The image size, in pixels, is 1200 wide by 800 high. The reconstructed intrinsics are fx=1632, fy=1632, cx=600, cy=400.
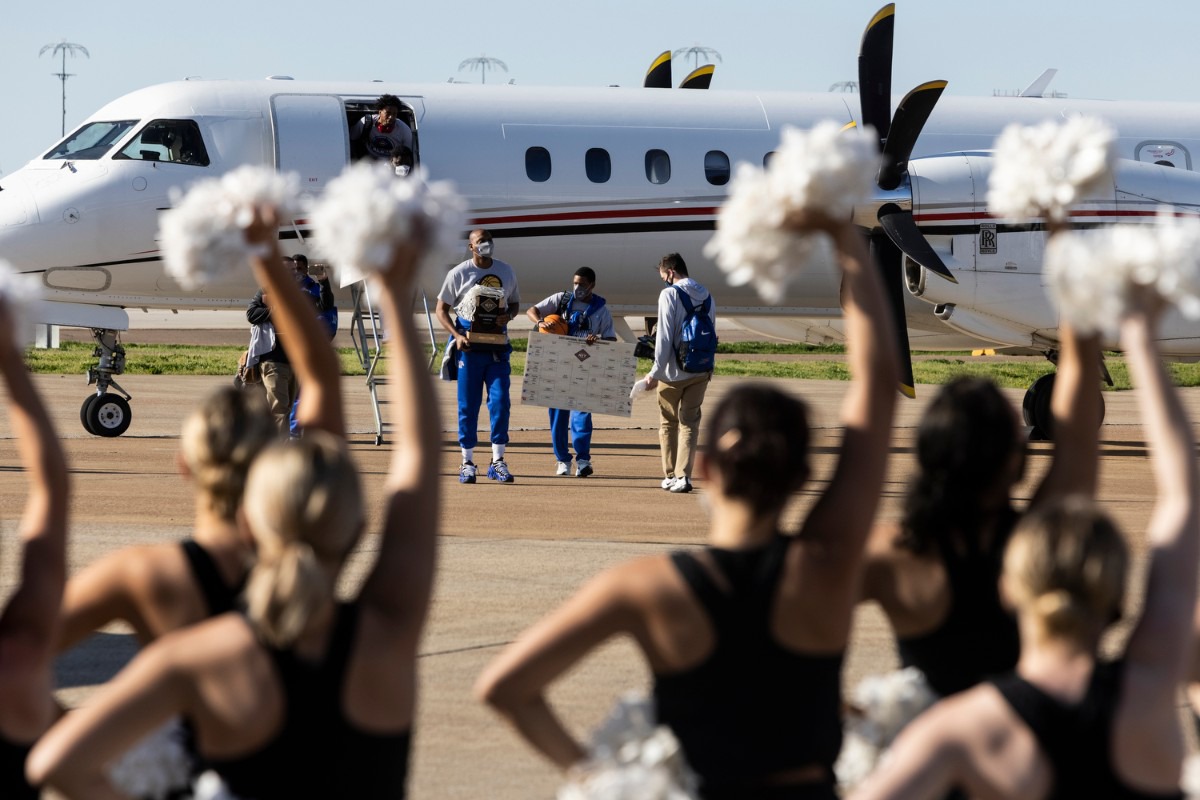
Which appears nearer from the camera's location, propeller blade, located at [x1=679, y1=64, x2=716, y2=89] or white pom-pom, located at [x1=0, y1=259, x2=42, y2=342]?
white pom-pom, located at [x1=0, y1=259, x2=42, y2=342]

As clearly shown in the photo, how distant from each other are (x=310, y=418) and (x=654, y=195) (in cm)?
1451

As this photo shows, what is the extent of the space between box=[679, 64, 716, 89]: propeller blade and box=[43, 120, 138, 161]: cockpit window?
24.4 feet

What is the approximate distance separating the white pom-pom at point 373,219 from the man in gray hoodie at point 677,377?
9.33 meters

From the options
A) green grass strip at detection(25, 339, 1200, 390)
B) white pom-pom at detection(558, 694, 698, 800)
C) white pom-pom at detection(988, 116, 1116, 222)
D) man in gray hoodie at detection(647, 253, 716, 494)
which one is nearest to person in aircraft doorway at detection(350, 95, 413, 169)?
man in gray hoodie at detection(647, 253, 716, 494)

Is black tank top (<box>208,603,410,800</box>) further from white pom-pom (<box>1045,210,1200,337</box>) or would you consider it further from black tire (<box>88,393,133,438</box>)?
black tire (<box>88,393,133,438</box>)

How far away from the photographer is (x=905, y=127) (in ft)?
51.1

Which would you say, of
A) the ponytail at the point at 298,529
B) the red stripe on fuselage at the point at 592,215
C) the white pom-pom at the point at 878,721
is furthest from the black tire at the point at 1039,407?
the ponytail at the point at 298,529

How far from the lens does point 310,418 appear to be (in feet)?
11.4

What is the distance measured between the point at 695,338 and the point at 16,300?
9.42 meters

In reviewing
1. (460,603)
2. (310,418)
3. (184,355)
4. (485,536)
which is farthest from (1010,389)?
(310,418)

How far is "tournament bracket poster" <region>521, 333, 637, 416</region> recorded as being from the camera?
13.4 m

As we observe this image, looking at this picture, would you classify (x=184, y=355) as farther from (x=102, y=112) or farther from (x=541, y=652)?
(x=541, y=652)

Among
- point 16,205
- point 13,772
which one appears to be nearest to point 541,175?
point 16,205

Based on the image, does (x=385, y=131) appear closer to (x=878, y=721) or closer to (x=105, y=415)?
(x=105, y=415)
